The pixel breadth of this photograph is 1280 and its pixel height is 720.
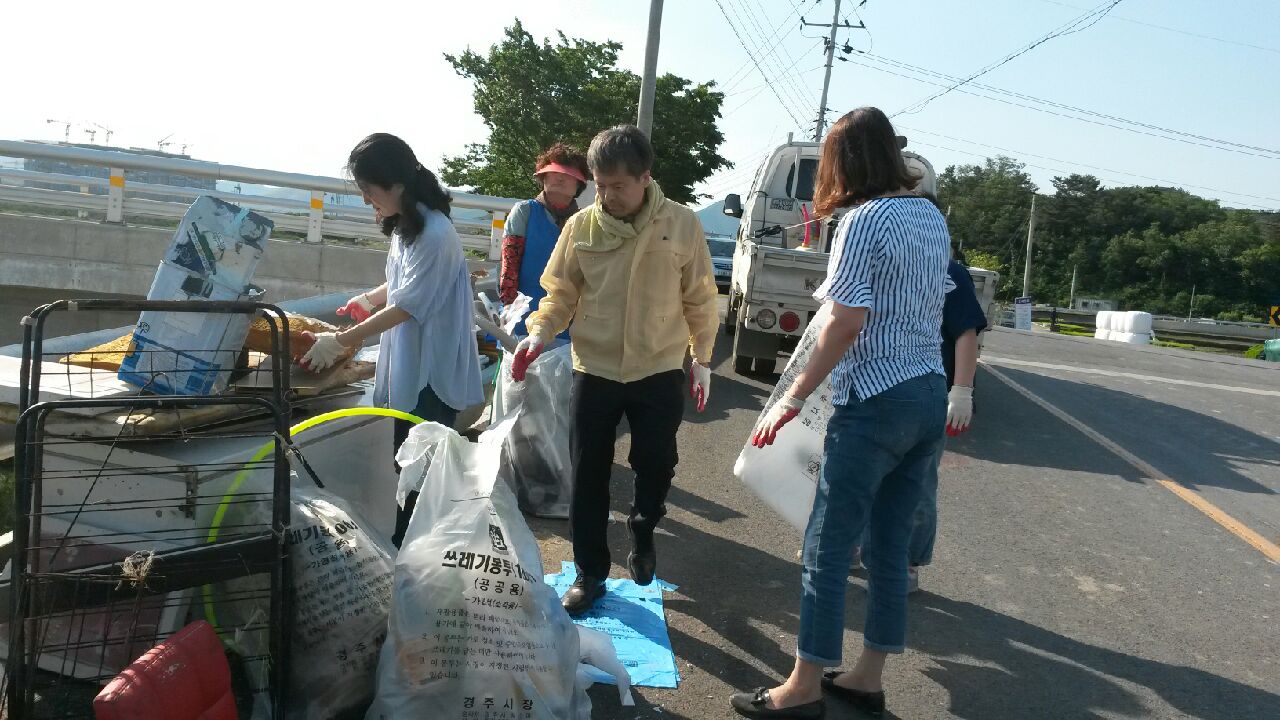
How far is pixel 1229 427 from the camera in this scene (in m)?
9.91

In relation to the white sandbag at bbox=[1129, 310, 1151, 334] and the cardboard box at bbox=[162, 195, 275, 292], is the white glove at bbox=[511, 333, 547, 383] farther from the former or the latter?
the white sandbag at bbox=[1129, 310, 1151, 334]

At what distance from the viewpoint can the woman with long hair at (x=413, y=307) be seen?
3461 mm

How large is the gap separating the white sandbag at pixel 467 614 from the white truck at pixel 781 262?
571cm

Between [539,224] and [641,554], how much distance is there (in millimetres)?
2009

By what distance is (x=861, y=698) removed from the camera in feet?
10.9

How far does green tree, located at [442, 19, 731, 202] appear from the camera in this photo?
28.1 meters

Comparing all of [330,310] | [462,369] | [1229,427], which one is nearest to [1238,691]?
[462,369]

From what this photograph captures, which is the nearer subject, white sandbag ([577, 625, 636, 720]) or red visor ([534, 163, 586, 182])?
white sandbag ([577, 625, 636, 720])

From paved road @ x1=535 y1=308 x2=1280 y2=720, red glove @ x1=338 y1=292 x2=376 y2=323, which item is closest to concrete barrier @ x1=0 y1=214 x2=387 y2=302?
paved road @ x1=535 y1=308 x2=1280 y2=720

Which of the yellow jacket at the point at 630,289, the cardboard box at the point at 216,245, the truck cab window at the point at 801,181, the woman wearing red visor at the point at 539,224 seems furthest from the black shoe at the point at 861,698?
the truck cab window at the point at 801,181

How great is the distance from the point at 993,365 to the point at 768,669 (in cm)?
1109

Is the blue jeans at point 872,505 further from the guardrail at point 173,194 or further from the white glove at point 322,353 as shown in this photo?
the guardrail at point 173,194

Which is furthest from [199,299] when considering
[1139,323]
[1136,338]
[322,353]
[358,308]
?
[1139,323]

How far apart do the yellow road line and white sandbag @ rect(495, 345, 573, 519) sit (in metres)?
3.83
